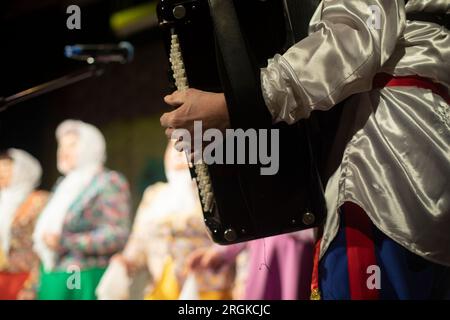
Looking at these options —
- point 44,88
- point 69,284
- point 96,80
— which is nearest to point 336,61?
point 44,88

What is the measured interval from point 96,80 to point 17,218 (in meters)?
0.87

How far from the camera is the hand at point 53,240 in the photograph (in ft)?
9.31

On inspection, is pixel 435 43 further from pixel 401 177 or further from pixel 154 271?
pixel 154 271

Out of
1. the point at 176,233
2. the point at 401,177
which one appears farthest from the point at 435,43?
the point at 176,233

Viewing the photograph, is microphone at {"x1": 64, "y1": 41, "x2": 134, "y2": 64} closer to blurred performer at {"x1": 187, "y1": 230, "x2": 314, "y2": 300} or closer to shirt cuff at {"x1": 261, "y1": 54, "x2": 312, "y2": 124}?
blurred performer at {"x1": 187, "y1": 230, "x2": 314, "y2": 300}

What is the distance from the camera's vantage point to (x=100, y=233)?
9.32 feet

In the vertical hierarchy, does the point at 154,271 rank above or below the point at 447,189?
below

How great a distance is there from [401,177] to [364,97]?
161 millimetres

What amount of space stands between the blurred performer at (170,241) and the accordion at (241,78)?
1.09m

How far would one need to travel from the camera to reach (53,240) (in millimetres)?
2852

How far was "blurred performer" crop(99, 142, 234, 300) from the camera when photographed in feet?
7.55

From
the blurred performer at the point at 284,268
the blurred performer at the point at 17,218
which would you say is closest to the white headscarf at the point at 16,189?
the blurred performer at the point at 17,218

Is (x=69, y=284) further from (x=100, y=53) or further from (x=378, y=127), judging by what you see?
(x=378, y=127)
